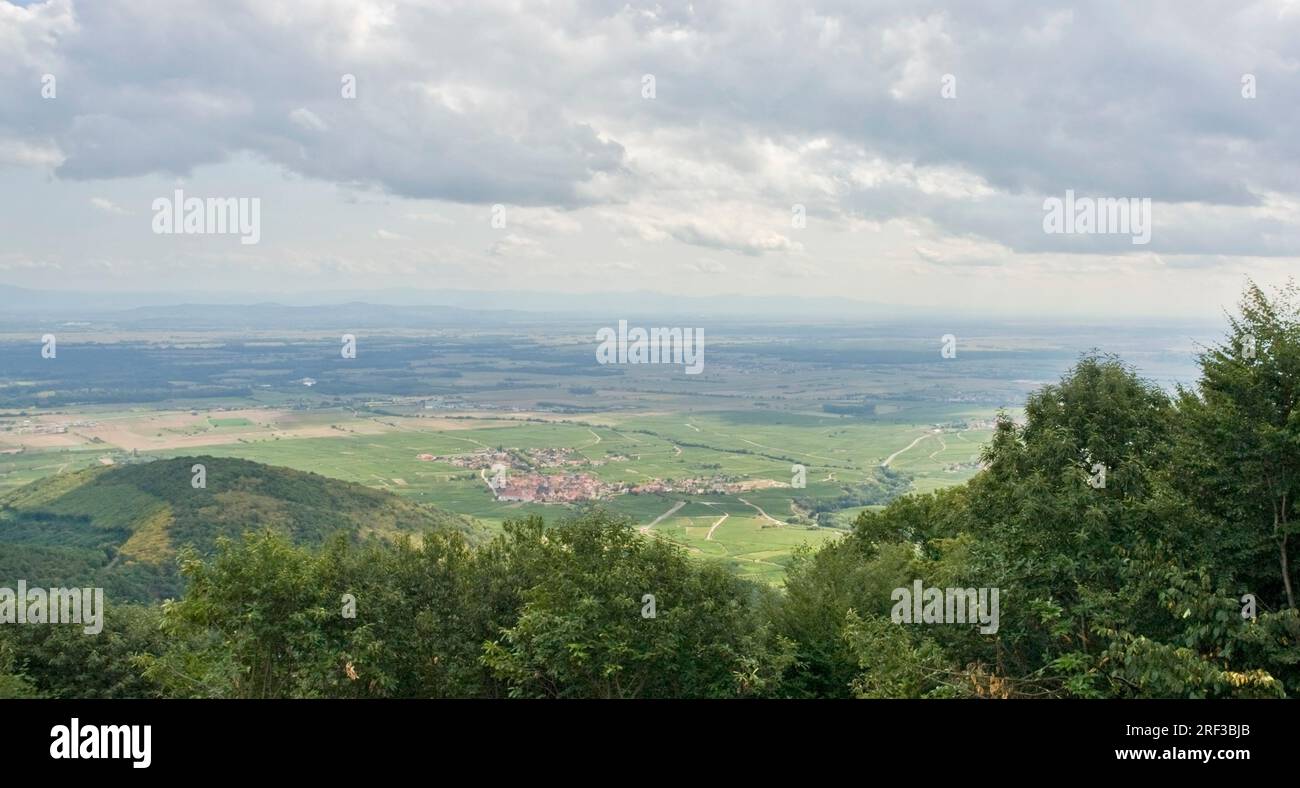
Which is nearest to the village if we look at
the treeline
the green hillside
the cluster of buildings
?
the cluster of buildings

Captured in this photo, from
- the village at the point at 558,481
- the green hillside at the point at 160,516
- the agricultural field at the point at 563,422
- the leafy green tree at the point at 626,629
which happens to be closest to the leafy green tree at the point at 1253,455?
the leafy green tree at the point at 626,629

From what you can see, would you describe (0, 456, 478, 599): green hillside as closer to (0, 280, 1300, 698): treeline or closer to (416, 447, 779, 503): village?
(416, 447, 779, 503): village

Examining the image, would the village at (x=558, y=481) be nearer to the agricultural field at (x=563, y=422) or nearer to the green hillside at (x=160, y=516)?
the agricultural field at (x=563, y=422)

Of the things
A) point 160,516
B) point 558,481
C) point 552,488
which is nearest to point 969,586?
point 552,488
